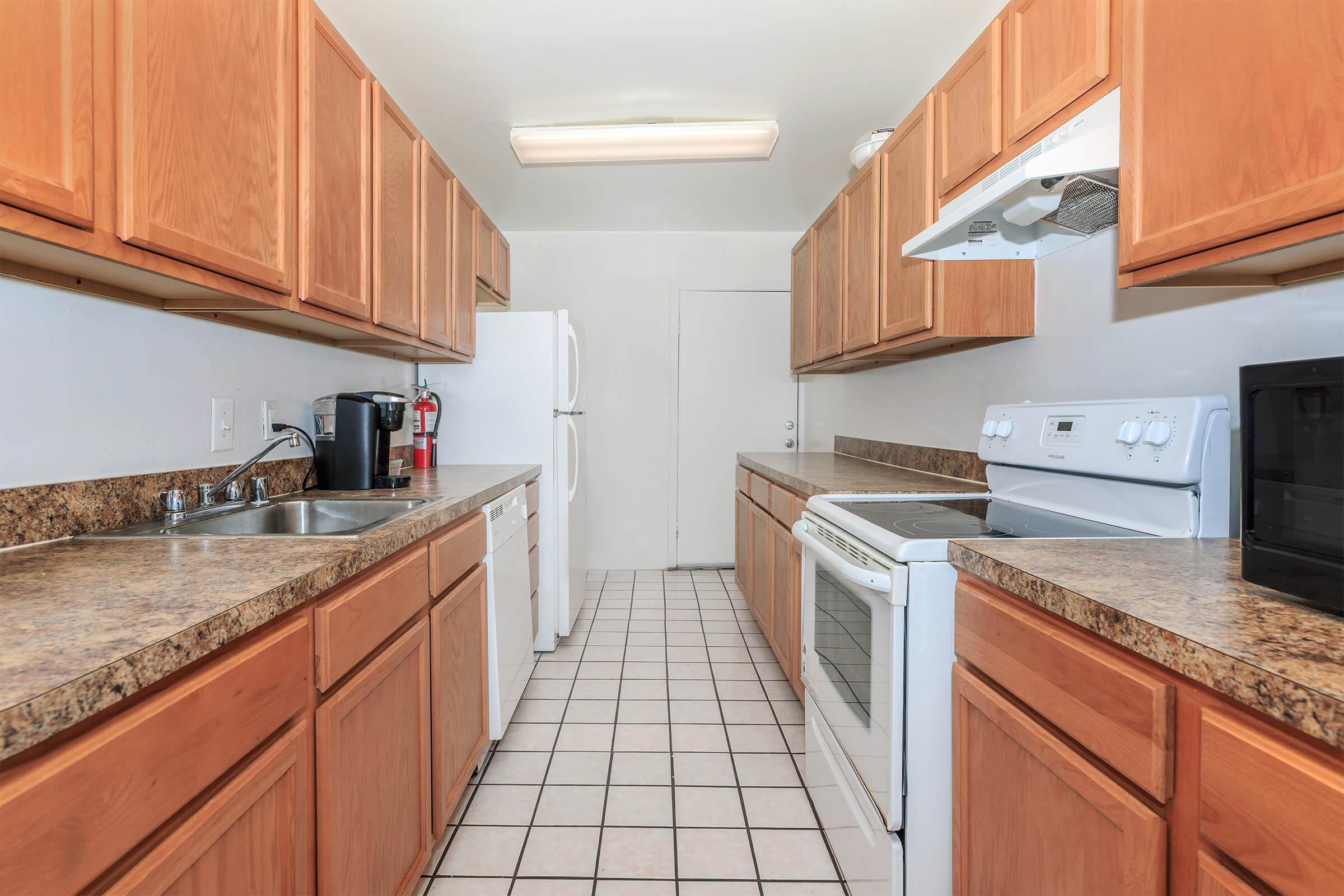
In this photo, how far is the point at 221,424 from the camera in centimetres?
148

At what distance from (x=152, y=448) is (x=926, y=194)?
2.13m

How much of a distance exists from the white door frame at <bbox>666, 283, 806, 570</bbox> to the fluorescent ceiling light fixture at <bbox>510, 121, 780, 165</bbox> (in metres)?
1.51

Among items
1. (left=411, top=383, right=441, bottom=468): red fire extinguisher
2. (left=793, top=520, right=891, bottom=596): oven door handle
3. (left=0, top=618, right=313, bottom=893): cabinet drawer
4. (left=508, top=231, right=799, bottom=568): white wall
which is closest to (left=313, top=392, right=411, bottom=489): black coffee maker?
(left=411, top=383, right=441, bottom=468): red fire extinguisher

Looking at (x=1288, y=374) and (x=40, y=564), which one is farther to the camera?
(x=40, y=564)

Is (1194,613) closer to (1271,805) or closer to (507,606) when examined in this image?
(1271,805)

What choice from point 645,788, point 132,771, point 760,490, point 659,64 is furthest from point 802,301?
point 132,771

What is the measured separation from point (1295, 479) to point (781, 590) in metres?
1.77

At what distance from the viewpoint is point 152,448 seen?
1284mm

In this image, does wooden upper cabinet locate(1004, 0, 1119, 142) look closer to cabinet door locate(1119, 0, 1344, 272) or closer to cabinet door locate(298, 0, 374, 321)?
cabinet door locate(1119, 0, 1344, 272)

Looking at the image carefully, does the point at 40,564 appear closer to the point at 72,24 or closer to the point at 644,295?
the point at 72,24

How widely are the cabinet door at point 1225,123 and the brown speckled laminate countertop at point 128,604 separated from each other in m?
1.44

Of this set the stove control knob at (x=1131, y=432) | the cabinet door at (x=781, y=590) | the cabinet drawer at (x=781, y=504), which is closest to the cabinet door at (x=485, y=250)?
the cabinet drawer at (x=781, y=504)

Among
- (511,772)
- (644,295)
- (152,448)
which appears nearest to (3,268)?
(152,448)

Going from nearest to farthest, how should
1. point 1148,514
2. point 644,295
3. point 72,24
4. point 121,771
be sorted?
point 121,771, point 72,24, point 1148,514, point 644,295
